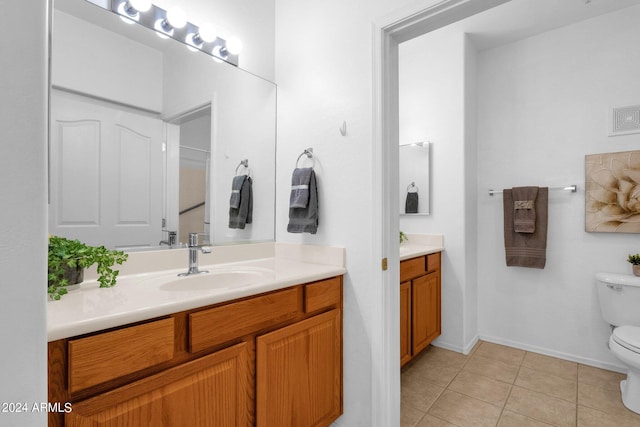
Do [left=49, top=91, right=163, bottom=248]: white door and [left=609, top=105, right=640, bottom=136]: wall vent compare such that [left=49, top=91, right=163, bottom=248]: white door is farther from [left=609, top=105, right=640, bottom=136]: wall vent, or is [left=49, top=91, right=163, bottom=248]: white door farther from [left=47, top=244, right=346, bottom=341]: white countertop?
[left=609, top=105, right=640, bottom=136]: wall vent

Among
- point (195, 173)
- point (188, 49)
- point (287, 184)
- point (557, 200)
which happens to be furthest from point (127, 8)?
point (557, 200)

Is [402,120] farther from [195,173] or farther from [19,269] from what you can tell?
[19,269]

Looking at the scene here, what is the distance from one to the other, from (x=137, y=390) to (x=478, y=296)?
2.80 metres

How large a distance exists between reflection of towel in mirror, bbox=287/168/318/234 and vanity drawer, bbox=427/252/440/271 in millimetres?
1160

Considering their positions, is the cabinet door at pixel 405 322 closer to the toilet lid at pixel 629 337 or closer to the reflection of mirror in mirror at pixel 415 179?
the reflection of mirror in mirror at pixel 415 179

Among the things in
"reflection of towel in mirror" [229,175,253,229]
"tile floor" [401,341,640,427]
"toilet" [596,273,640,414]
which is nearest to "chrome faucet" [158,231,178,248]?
"reflection of towel in mirror" [229,175,253,229]

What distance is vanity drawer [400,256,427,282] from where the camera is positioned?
80.2 inches

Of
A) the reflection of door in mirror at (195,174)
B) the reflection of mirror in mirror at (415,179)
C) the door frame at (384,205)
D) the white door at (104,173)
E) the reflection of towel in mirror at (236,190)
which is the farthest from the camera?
the reflection of mirror in mirror at (415,179)

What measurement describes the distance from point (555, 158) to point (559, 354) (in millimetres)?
1549

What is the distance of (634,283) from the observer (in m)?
2.05

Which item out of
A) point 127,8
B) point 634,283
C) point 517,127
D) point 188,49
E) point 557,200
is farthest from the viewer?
point 517,127

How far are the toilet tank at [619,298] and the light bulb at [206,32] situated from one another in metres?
2.92

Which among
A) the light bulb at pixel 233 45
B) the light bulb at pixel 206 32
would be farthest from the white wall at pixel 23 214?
the light bulb at pixel 233 45

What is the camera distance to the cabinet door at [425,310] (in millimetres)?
2195
